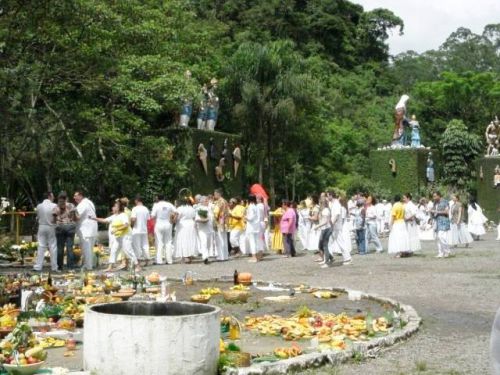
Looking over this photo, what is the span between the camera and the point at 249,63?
44.8 metres

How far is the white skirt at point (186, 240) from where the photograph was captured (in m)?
21.2

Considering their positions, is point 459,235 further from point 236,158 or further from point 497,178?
point 497,178

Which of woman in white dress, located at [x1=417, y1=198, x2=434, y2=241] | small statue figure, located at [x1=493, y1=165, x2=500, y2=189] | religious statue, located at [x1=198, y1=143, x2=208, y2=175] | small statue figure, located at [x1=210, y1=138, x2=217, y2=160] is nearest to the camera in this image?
woman in white dress, located at [x1=417, y1=198, x2=434, y2=241]

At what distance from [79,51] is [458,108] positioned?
48.0 m

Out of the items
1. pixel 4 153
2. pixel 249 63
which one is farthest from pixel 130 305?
pixel 249 63

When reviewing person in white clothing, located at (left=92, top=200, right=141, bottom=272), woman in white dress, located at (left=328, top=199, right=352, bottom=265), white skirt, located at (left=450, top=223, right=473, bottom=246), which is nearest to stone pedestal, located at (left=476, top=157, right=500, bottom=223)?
white skirt, located at (left=450, top=223, right=473, bottom=246)

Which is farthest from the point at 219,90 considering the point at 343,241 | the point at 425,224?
the point at 343,241

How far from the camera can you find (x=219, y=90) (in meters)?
45.2

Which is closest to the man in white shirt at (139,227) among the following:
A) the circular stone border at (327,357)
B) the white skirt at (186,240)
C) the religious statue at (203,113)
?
the white skirt at (186,240)

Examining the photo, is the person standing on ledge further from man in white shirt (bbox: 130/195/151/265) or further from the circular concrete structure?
the circular concrete structure

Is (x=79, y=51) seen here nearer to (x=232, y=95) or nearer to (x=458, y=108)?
(x=232, y=95)

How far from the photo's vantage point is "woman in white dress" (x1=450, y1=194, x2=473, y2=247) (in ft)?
79.5

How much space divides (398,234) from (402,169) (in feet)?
85.9

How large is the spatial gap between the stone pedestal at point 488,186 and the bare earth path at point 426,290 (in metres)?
19.0
